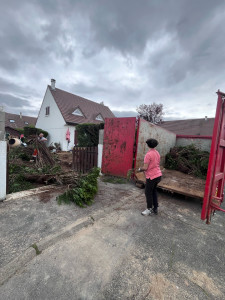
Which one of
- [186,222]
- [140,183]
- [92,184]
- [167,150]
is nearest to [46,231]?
[92,184]

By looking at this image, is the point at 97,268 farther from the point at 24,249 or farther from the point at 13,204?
the point at 13,204

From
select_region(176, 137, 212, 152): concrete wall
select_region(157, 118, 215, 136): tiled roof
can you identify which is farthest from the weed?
select_region(157, 118, 215, 136): tiled roof

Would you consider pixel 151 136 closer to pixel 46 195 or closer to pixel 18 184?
pixel 46 195

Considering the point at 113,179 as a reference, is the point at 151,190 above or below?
above

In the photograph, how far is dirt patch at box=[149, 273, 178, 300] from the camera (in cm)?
146

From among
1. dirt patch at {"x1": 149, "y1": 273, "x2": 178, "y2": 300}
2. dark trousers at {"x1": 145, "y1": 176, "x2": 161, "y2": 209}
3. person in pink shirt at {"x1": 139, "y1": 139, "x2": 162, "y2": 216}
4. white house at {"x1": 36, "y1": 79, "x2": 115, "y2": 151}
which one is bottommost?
dirt patch at {"x1": 149, "y1": 273, "x2": 178, "y2": 300}

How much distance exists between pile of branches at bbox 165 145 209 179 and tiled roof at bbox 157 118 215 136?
16040mm

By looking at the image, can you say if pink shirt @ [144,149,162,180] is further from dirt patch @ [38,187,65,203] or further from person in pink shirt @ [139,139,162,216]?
dirt patch @ [38,187,65,203]

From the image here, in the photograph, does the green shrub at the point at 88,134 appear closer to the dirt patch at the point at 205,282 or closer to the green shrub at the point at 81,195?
the green shrub at the point at 81,195

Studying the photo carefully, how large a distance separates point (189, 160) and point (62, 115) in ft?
44.9

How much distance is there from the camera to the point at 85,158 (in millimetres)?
5918

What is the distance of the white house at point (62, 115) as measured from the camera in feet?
51.8

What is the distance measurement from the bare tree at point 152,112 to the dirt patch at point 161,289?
2182cm

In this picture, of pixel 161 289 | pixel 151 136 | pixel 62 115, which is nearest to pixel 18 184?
pixel 161 289
